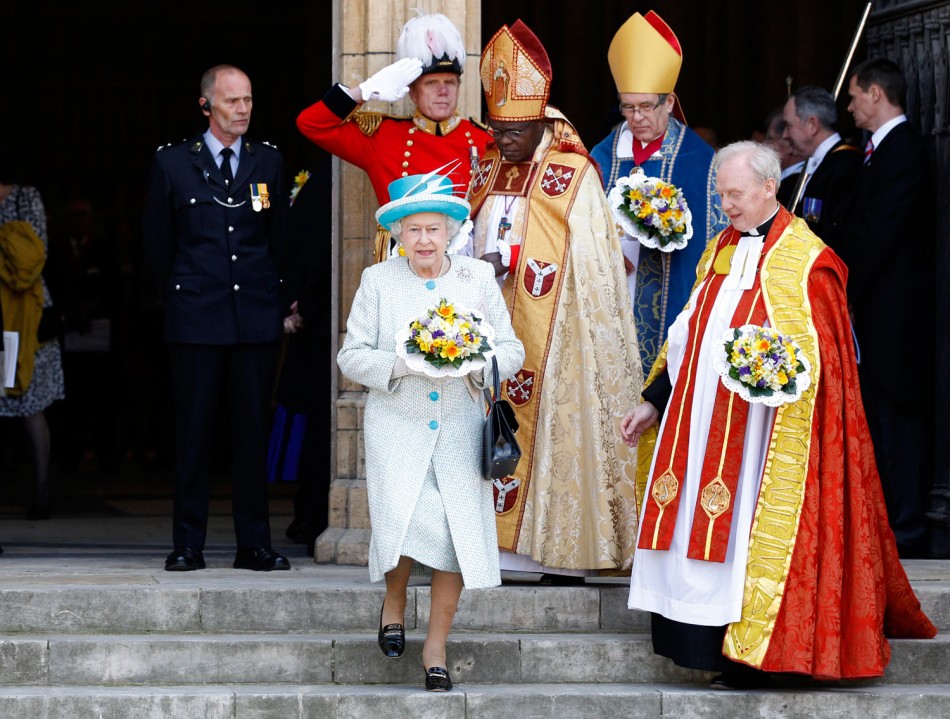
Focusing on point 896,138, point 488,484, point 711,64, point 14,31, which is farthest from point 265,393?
point 14,31

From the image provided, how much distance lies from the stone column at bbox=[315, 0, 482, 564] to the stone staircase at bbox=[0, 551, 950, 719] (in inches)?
25.2

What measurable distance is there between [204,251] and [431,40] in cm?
121

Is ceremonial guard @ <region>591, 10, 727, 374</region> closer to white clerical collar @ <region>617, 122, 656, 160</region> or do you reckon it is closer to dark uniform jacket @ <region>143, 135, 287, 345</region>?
white clerical collar @ <region>617, 122, 656, 160</region>

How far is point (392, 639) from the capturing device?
6309 millimetres

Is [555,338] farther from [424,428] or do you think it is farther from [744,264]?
[424,428]

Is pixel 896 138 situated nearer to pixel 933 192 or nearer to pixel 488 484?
pixel 933 192

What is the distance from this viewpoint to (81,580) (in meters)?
7.17

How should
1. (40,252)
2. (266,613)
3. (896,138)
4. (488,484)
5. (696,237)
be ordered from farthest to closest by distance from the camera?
(40,252) < (896,138) < (696,237) < (266,613) < (488,484)

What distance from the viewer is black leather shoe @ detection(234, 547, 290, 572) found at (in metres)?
7.57

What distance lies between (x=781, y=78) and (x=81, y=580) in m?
5.70

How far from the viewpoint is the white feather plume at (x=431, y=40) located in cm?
729

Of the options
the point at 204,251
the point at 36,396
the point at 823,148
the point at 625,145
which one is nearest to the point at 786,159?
the point at 823,148

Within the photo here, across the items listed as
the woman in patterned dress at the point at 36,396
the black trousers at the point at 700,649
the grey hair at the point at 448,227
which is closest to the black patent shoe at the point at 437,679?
the black trousers at the point at 700,649

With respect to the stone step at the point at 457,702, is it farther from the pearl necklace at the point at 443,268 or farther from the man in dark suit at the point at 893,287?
the man in dark suit at the point at 893,287
